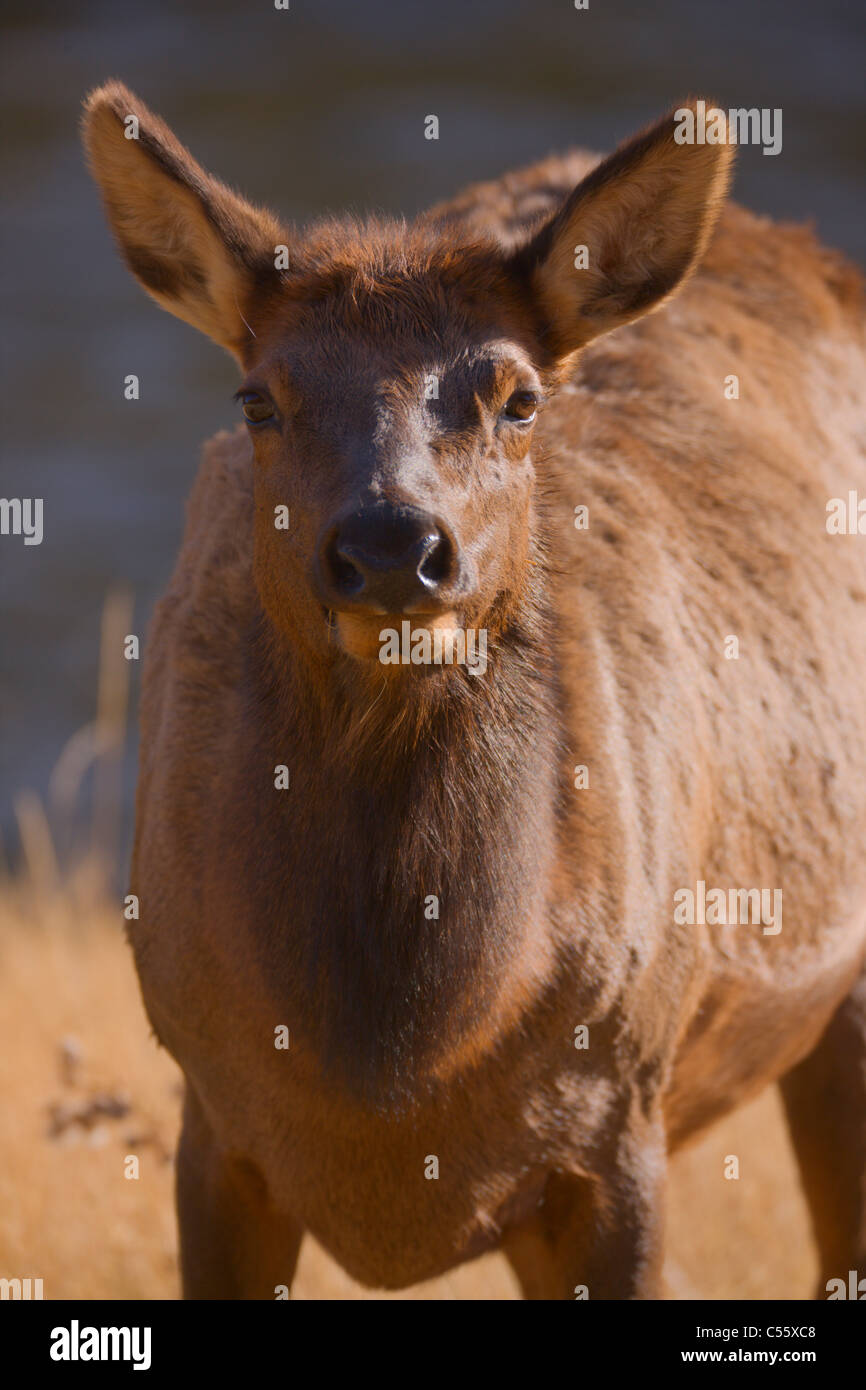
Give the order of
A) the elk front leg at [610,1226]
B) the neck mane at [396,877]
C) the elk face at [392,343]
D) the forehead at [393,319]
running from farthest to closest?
the elk front leg at [610,1226] < the neck mane at [396,877] < the forehead at [393,319] < the elk face at [392,343]

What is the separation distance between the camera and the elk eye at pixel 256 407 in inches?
143

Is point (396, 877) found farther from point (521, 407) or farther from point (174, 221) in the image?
point (174, 221)

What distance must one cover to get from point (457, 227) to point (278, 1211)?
259 centimetres

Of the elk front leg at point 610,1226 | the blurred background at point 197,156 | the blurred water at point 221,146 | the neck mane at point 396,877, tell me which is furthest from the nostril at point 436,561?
the blurred water at point 221,146

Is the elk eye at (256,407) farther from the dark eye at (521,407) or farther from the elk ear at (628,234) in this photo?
the elk ear at (628,234)

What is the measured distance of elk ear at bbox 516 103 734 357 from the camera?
379 cm

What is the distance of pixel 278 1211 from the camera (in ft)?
14.0

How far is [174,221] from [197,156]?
30.6 ft

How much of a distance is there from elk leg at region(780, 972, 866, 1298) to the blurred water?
8.13 metres

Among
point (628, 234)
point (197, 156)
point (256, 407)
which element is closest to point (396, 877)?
point (256, 407)

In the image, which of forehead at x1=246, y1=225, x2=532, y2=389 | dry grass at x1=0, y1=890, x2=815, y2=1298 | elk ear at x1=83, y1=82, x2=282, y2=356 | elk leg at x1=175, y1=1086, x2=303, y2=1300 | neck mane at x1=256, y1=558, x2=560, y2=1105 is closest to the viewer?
forehead at x1=246, y1=225, x2=532, y2=389

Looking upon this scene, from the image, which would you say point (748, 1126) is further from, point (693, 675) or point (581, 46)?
point (581, 46)

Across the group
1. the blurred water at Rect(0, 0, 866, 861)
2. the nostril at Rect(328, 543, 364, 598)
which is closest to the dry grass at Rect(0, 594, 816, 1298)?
the nostril at Rect(328, 543, 364, 598)

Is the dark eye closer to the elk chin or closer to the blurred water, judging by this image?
the elk chin
